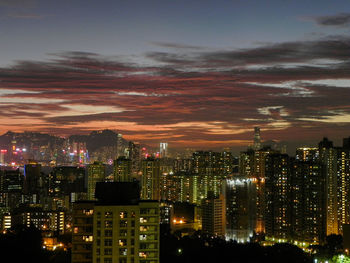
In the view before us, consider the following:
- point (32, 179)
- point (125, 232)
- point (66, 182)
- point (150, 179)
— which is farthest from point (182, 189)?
point (125, 232)

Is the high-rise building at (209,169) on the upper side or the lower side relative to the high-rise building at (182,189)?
upper

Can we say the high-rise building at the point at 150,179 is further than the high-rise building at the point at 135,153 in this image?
No

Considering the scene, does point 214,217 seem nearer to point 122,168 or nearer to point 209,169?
point 122,168

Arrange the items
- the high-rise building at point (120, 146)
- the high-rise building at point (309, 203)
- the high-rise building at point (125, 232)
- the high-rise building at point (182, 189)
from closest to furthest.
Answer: the high-rise building at point (125, 232)
the high-rise building at point (309, 203)
the high-rise building at point (182, 189)
the high-rise building at point (120, 146)

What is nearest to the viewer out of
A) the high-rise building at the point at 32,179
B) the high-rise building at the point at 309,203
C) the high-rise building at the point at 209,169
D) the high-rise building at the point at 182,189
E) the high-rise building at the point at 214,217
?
the high-rise building at the point at 309,203

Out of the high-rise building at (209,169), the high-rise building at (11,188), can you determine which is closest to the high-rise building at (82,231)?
the high-rise building at (11,188)

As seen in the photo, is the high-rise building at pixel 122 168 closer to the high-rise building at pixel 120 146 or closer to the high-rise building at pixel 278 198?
the high-rise building at pixel 278 198

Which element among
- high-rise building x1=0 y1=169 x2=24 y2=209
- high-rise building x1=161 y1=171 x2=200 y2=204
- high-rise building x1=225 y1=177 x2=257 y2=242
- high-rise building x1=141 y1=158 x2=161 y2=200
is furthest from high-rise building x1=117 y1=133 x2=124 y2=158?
high-rise building x1=225 y1=177 x2=257 y2=242

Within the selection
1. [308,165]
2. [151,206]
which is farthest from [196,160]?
[151,206]
